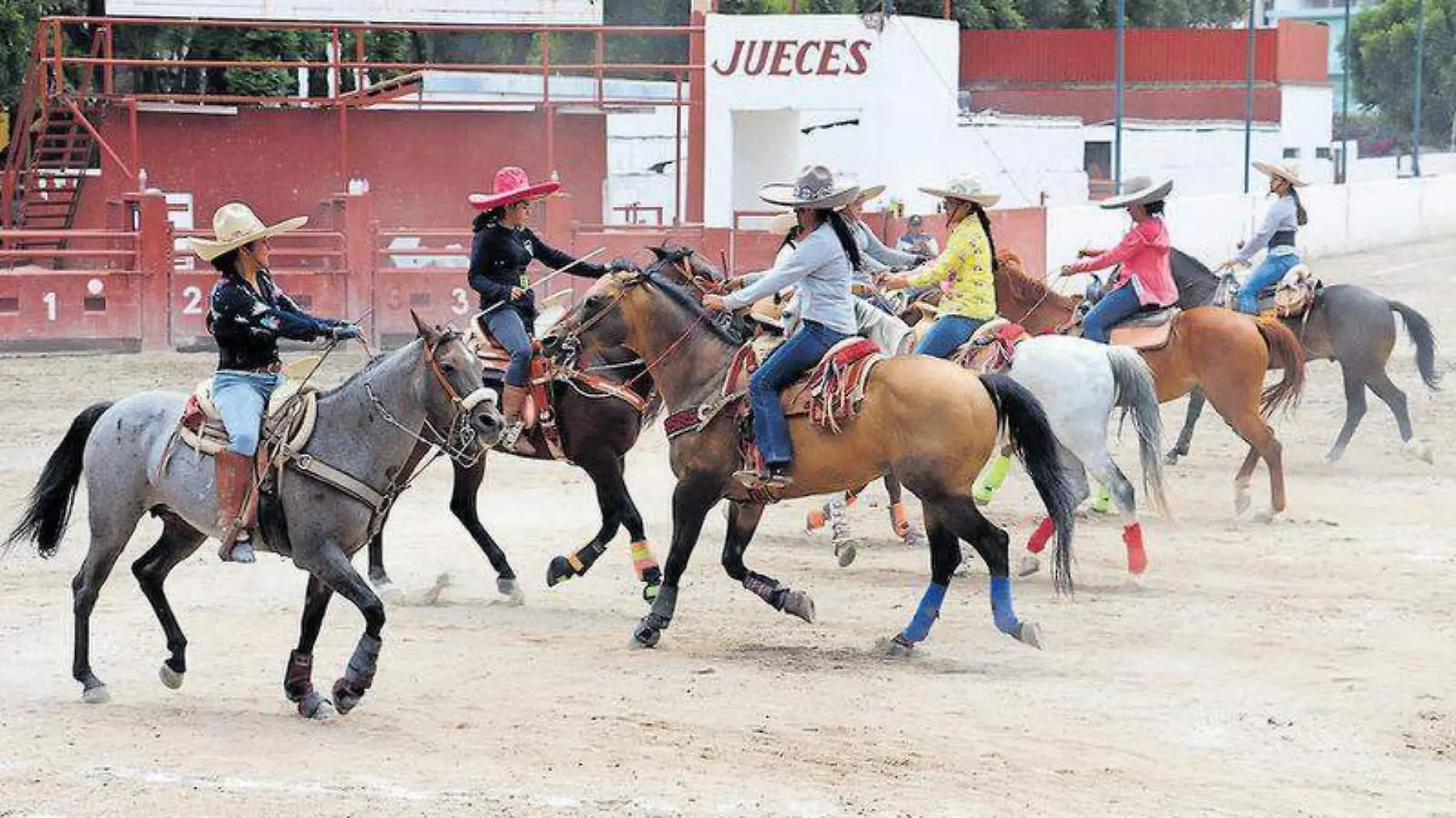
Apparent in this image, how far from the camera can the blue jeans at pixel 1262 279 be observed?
1725 cm

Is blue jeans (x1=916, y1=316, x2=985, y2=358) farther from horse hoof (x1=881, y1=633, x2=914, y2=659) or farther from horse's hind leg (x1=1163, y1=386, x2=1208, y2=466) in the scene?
horse's hind leg (x1=1163, y1=386, x2=1208, y2=466)

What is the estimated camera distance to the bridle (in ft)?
29.6

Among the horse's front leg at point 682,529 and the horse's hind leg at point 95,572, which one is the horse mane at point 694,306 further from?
the horse's hind leg at point 95,572

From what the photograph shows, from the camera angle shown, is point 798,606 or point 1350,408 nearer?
point 798,606

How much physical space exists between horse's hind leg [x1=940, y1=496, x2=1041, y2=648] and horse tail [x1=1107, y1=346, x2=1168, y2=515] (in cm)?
257

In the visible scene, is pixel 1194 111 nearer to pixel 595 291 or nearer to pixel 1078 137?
pixel 1078 137

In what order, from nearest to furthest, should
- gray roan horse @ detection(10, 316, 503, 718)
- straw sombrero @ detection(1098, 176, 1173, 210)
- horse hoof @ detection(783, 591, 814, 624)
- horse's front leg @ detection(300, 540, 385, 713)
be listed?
1. horse's front leg @ detection(300, 540, 385, 713)
2. gray roan horse @ detection(10, 316, 503, 718)
3. horse hoof @ detection(783, 591, 814, 624)
4. straw sombrero @ detection(1098, 176, 1173, 210)

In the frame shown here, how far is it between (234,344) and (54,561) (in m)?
4.35

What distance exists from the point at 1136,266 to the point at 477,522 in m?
5.24

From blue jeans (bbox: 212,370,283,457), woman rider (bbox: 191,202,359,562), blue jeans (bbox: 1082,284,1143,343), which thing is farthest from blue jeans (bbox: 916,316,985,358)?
blue jeans (bbox: 212,370,283,457)

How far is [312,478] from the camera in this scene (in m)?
9.09

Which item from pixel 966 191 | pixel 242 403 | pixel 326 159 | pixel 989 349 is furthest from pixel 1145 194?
pixel 326 159

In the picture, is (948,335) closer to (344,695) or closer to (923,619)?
(923,619)

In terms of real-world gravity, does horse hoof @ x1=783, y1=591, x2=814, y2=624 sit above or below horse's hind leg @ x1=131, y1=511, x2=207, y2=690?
below
